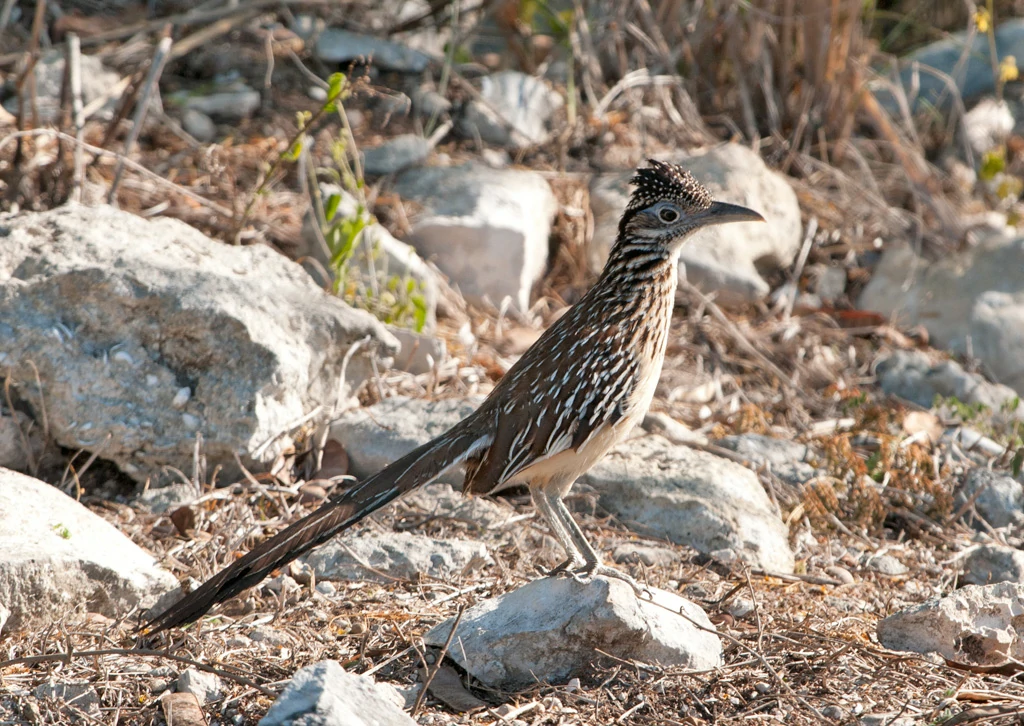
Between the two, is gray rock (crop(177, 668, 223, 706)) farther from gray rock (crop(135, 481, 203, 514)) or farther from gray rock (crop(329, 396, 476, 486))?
gray rock (crop(329, 396, 476, 486))

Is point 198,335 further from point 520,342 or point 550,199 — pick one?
point 550,199

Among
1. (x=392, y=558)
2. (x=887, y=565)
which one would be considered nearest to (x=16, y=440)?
(x=392, y=558)

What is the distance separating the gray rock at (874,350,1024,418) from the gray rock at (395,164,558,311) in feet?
7.61

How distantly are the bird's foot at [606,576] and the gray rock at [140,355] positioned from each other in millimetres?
1689

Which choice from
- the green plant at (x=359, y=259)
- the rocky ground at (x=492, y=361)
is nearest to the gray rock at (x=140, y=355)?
the rocky ground at (x=492, y=361)

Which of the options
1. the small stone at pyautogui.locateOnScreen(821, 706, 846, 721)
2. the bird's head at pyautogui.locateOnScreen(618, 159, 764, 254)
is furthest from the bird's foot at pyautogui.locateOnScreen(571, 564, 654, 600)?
the bird's head at pyautogui.locateOnScreen(618, 159, 764, 254)

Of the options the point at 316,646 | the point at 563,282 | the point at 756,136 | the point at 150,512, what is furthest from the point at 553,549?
the point at 756,136

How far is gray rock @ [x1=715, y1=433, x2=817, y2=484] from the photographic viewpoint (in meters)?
5.93

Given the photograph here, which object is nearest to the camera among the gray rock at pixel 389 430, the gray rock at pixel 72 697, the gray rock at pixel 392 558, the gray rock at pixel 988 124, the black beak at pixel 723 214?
the gray rock at pixel 72 697

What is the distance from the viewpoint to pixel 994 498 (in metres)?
5.79

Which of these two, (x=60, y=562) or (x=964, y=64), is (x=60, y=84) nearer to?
(x=60, y=562)

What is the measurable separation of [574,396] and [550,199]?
3.68 meters

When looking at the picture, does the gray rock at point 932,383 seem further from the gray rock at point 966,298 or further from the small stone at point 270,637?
the small stone at point 270,637

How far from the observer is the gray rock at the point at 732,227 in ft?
25.4
